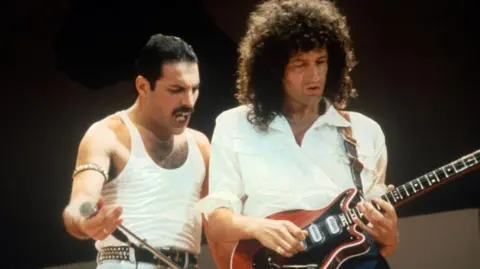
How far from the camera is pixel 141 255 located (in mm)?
1851

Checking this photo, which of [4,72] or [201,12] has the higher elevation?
[201,12]

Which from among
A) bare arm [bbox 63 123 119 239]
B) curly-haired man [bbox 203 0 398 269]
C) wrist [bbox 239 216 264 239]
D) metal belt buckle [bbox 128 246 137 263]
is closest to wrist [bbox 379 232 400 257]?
curly-haired man [bbox 203 0 398 269]

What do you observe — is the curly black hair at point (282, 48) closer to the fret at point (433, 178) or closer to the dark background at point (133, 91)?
the dark background at point (133, 91)

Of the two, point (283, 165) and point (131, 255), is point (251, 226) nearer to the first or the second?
point (283, 165)

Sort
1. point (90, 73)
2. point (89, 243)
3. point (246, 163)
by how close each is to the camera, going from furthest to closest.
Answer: point (90, 73), point (89, 243), point (246, 163)

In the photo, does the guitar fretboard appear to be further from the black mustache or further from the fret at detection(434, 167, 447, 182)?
the black mustache

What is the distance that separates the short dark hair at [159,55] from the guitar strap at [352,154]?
517mm

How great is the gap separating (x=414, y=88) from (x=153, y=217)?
1029mm

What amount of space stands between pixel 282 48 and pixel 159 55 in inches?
16.2

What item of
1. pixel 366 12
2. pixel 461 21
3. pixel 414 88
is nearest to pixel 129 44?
pixel 366 12

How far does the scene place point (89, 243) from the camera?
2016mm

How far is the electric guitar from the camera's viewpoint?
1.74 metres

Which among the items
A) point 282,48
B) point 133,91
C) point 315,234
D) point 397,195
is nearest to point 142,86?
point 133,91

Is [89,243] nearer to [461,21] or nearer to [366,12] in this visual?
[366,12]
